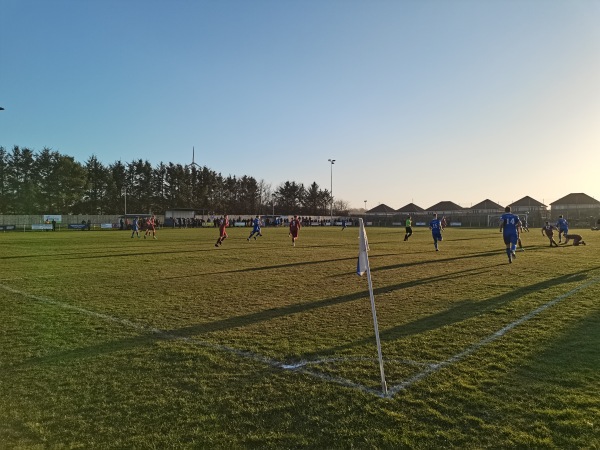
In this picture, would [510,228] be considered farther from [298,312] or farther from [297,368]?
[297,368]

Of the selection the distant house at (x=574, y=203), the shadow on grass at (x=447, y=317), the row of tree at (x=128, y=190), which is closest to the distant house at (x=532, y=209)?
the distant house at (x=574, y=203)

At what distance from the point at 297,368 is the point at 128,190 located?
89.0 meters

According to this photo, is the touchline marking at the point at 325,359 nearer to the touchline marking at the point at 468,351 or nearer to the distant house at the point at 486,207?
the touchline marking at the point at 468,351

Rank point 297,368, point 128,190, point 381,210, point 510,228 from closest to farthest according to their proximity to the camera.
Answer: point 297,368 < point 510,228 < point 128,190 < point 381,210

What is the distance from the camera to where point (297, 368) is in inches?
192

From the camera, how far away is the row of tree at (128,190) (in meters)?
69.1

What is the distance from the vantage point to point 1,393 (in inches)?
167

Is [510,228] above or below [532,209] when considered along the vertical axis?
below

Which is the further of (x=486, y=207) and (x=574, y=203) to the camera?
(x=486, y=207)

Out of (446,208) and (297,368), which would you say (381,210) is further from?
(297,368)

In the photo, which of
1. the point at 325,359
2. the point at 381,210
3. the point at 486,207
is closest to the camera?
the point at 325,359

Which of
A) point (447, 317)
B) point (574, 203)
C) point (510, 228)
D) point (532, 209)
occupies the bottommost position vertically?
point (447, 317)

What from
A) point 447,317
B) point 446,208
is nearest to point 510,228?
point 447,317

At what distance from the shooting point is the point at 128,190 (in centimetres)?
8531
